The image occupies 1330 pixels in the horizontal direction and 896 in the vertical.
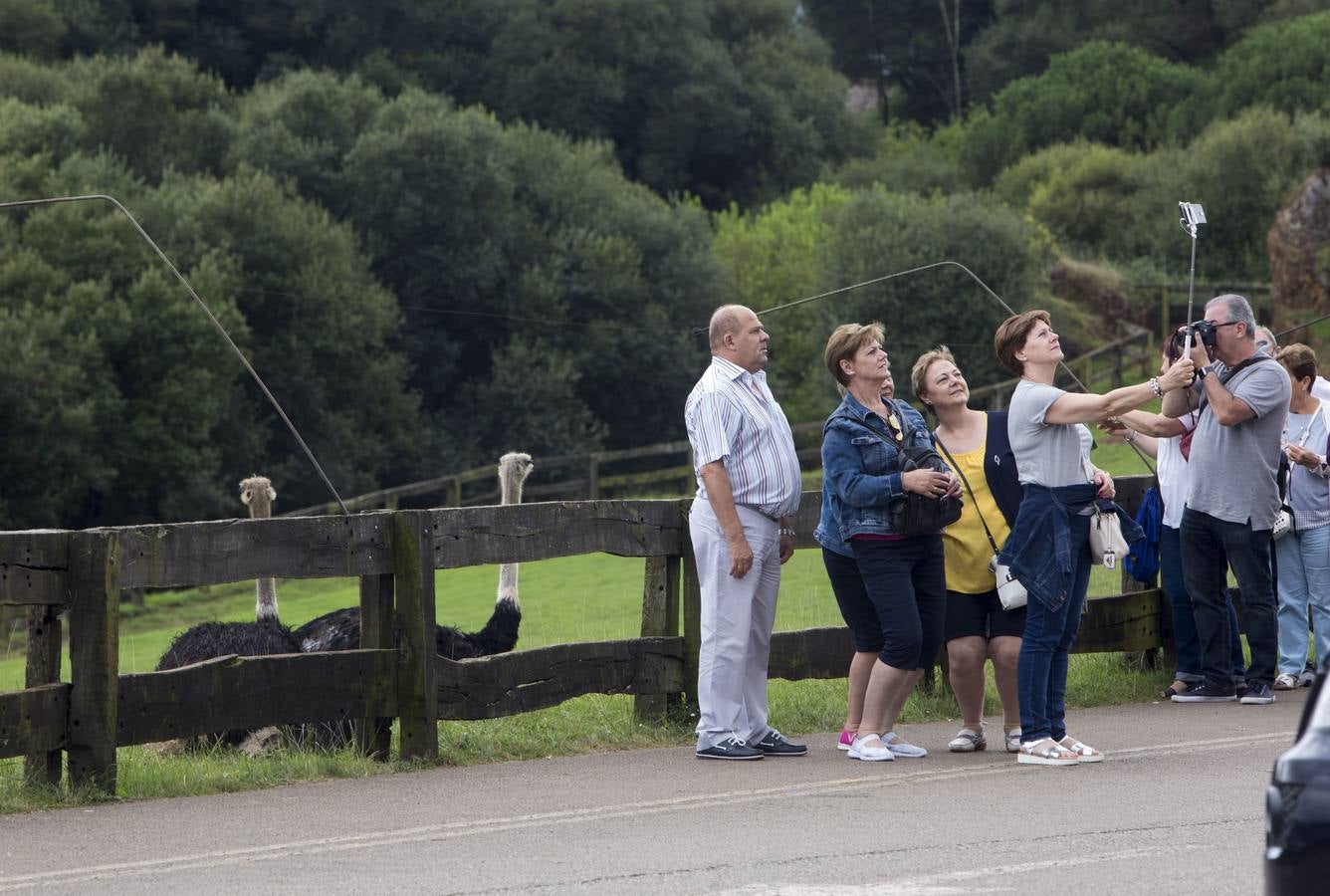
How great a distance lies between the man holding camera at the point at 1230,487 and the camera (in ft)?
31.8

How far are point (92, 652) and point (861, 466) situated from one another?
3.30 m

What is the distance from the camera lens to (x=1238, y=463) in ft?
32.9

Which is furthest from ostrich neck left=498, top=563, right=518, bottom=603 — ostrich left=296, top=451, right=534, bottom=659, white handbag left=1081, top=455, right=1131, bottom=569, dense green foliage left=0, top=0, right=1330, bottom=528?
dense green foliage left=0, top=0, right=1330, bottom=528

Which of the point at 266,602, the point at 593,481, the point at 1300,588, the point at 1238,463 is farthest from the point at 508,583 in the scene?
the point at 593,481

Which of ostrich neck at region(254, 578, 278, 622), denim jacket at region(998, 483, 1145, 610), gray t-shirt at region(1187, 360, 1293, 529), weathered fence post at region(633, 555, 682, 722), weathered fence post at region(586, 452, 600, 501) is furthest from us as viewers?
weathered fence post at region(586, 452, 600, 501)

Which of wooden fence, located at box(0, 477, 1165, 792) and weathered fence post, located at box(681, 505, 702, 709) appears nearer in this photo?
wooden fence, located at box(0, 477, 1165, 792)

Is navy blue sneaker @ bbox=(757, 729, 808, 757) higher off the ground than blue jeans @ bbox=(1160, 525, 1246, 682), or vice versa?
blue jeans @ bbox=(1160, 525, 1246, 682)

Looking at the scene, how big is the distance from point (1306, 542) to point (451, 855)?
19.7 ft

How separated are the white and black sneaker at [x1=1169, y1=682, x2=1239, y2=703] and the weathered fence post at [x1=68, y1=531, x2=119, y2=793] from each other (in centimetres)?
573

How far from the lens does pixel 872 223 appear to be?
2016 inches

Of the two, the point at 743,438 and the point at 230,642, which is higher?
the point at 743,438

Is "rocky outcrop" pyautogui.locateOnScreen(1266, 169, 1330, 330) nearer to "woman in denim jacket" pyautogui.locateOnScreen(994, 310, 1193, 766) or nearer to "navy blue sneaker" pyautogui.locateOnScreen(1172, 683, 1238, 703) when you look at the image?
"navy blue sneaker" pyautogui.locateOnScreen(1172, 683, 1238, 703)

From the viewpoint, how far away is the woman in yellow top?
8664mm

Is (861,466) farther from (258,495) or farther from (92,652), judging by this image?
(258,495)
